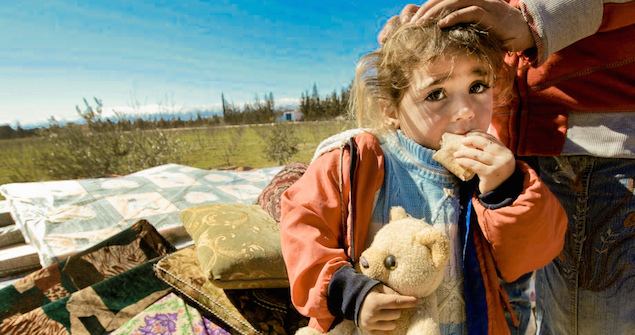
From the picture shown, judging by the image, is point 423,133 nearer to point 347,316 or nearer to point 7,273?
point 347,316

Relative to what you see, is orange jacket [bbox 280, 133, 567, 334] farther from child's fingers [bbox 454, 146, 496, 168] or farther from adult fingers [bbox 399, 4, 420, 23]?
adult fingers [bbox 399, 4, 420, 23]

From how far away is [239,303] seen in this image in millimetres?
1728

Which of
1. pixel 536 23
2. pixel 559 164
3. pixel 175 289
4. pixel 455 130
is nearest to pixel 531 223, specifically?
pixel 455 130

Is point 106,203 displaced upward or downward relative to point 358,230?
downward

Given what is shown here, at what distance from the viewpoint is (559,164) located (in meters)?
1.27

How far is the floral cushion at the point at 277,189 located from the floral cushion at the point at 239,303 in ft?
1.60

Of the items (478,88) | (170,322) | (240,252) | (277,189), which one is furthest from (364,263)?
(277,189)

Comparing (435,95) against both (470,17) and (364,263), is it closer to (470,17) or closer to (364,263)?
(470,17)

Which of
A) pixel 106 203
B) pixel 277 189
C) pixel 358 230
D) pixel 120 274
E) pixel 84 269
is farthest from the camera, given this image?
pixel 106 203

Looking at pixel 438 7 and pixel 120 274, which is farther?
pixel 120 274

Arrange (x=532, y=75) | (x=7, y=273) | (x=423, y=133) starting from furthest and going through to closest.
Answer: (x=7, y=273)
(x=532, y=75)
(x=423, y=133)

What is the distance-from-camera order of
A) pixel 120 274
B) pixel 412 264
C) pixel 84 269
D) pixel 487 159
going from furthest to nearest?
1. pixel 84 269
2. pixel 120 274
3. pixel 487 159
4. pixel 412 264

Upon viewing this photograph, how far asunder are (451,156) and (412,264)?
36 cm

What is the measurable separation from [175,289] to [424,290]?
1.55m
